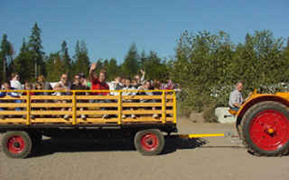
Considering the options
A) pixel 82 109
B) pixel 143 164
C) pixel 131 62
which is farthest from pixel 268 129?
pixel 131 62

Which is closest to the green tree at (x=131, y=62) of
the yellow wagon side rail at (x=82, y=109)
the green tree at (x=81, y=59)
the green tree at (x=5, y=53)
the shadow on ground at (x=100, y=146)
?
the green tree at (x=81, y=59)

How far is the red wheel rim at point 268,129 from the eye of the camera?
6.09 metres

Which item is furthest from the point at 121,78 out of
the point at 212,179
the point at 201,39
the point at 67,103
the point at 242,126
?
the point at 201,39

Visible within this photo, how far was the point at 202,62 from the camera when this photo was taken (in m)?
13.1

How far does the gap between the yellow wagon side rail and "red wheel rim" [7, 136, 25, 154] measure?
37 cm

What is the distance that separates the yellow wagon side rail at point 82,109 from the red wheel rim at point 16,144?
366 mm

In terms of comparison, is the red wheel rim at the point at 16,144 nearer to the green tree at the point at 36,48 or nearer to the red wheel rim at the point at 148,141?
the red wheel rim at the point at 148,141

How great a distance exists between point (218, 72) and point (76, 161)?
844 centimetres

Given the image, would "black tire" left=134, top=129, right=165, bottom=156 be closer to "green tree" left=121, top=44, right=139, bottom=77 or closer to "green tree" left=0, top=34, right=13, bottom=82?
"green tree" left=121, top=44, right=139, bottom=77

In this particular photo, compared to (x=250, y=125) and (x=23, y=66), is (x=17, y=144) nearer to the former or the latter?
(x=250, y=125)

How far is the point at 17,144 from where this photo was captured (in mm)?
6195

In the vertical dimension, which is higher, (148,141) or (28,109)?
(28,109)

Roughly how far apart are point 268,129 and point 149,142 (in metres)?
2.48

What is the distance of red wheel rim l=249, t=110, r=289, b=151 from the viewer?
609 centimetres
